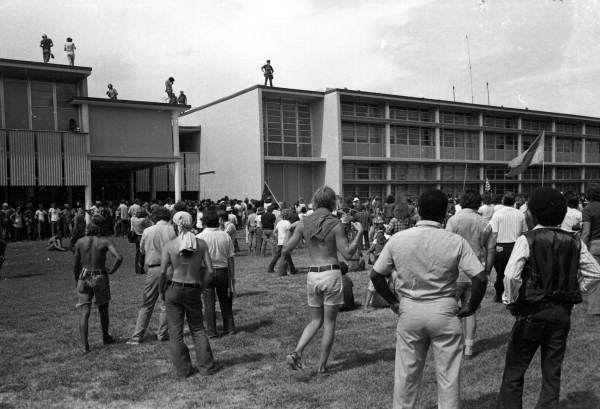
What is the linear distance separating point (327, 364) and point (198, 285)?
5.70 ft

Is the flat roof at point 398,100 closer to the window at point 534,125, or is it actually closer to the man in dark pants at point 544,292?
the window at point 534,125

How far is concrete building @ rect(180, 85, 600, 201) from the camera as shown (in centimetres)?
3250

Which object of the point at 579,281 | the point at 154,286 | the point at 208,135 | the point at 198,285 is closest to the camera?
the point at 579,281

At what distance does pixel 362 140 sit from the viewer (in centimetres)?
3547

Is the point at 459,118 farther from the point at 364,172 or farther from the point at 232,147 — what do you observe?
the point at 232,147

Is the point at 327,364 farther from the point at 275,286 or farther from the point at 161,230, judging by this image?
the point at 275,286

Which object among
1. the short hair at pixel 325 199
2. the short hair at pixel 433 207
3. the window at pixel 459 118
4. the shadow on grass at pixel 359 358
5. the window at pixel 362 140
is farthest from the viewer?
the window at pixel 459 118

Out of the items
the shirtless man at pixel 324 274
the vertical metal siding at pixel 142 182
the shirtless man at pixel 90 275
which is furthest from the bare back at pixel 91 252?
the vertical metal siding at pixel 142 182

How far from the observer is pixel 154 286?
7465 mm

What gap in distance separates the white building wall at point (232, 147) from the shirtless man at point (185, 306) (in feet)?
82.8

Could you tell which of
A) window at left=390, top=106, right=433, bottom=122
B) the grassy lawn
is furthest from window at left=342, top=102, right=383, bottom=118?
the grassy lawn

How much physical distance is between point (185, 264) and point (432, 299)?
317 centimetres

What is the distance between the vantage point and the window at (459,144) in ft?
131

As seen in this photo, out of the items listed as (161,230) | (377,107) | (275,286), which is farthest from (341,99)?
(161,230)
